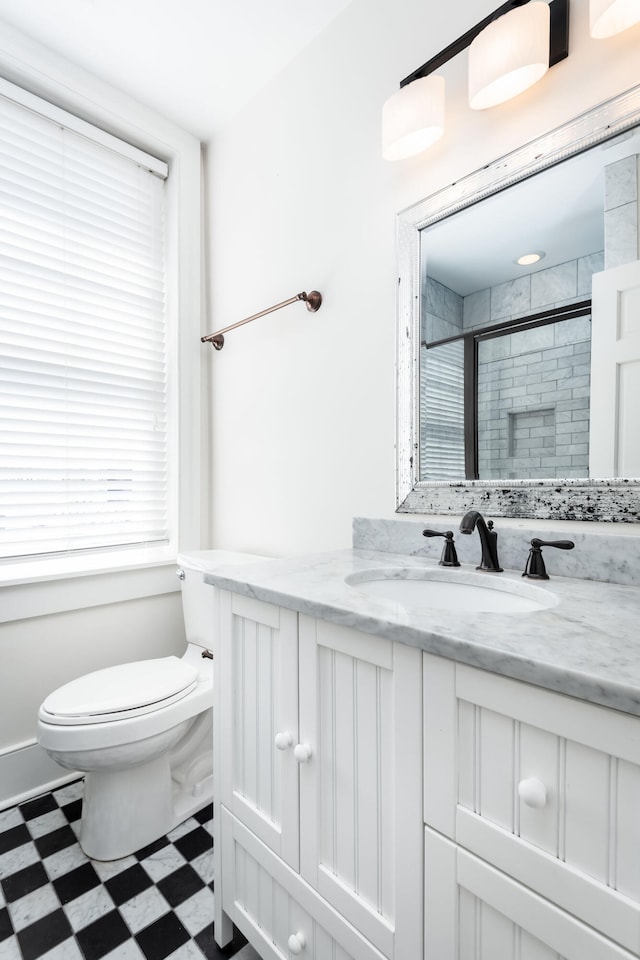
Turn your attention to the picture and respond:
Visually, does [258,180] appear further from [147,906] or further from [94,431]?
[147,906]

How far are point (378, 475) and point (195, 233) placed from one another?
1.43 meters

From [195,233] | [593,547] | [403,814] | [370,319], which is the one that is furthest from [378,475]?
[195,233]

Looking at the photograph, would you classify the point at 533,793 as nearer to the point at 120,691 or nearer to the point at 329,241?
the point at 120,691

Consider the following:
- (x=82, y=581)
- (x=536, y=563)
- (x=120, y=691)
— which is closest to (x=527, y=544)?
(x=536, y=563)

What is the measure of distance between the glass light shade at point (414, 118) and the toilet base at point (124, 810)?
183 centimetres

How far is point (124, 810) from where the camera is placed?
1.31 metres

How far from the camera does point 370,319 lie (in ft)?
4.58

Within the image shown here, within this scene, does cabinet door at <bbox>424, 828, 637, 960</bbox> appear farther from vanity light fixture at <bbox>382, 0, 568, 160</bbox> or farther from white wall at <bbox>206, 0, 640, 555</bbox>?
vanity light fixture at <bbox>382, 0, 568, 160</bbox>

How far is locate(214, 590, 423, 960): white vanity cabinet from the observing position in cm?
67

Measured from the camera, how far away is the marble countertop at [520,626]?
50cm

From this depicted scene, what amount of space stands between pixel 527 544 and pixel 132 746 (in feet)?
3.69

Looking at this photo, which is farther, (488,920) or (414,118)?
(414,118)

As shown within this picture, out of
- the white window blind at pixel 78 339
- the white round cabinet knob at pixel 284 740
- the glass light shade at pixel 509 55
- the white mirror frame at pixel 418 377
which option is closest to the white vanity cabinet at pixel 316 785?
the white round cabinet knob at pixel 284 740

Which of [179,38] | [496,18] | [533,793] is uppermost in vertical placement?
[179,38]
